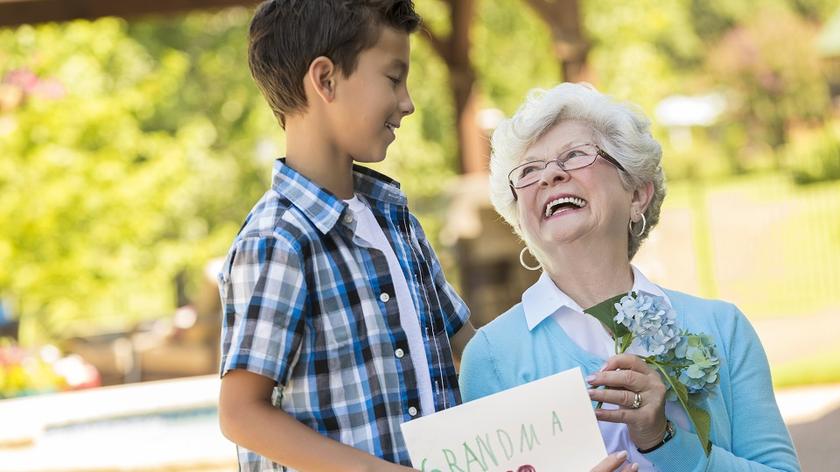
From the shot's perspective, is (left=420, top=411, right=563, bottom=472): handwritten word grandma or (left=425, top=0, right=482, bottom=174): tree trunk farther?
(left=425, top=0, right=482, bottom=174): tree trunk

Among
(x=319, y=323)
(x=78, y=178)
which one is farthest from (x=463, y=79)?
(x=319, y=323)

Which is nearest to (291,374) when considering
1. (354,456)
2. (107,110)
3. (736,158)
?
(354,456)

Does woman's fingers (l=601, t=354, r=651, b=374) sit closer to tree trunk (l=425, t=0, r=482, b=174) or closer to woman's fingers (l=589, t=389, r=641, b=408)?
woman's fingers (l=589, t=389, r=641, b=408)

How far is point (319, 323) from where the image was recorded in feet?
6.08

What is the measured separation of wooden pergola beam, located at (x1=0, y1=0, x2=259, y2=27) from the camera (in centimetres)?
827

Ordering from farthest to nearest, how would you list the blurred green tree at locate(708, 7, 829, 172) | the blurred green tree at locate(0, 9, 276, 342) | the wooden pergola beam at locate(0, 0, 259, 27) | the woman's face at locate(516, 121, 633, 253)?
the blurred green tree at locate(708, 7, 829, 172), the blurred green tree at locate(0, 9, 276, 342), the wooden pergola beam at locate(0, 0, 259, 27), the woman's face at locate(516, 121, 633, 253)

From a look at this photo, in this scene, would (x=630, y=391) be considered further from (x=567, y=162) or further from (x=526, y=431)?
(x=567, y=162)

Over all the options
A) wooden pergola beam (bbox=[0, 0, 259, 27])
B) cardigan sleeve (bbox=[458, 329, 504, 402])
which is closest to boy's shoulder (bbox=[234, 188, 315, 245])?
cardigan sleeve (bbox=[458, 329, 504, 402])

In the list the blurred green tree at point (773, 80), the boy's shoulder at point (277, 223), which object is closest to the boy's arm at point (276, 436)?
the boy's shoulder at point (277, 223)

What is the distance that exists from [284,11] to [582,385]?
808mm

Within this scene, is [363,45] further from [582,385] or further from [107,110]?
[107,110]

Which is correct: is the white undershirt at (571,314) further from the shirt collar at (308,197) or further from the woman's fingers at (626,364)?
the shirt collar at (308,197)

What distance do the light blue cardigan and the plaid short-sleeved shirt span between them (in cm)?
23

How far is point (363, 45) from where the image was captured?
1957 mm
